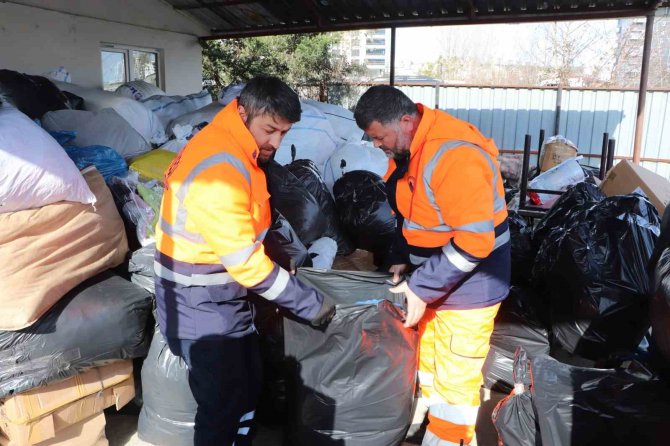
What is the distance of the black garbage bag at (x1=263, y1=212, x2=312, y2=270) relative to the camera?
2295 millimetres

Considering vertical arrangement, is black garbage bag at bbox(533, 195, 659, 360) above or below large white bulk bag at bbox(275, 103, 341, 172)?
below

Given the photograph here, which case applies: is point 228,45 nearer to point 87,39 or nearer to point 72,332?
point 87,39

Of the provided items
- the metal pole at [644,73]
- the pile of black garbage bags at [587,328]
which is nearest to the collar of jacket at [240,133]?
the pile of black garbage bags at [587,328]

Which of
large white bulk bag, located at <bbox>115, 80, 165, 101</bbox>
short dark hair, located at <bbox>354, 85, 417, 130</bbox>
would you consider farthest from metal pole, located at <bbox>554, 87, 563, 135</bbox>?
short dark hair, located at <bbox>354, 85, 417, 130</bbox>

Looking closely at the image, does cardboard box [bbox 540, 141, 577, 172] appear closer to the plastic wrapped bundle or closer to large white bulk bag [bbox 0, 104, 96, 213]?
the plastic wrapped bundle

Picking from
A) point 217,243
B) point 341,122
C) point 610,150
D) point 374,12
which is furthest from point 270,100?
point 374,12

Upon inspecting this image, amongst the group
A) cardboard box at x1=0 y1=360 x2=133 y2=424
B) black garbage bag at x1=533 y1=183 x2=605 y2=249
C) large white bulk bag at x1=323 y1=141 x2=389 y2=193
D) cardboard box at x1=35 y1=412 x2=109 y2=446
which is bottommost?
cardboard box at x1=35 y1=412 x2=109 y2=446

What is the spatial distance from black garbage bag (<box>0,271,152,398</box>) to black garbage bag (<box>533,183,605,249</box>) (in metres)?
2.02

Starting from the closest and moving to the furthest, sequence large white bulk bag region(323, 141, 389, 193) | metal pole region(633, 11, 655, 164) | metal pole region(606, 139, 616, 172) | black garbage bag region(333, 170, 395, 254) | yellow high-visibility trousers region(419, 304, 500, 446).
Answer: yellow high-visibility trousers region(419, 304, 500, 446) → black garbage bag region(333, 170, 395, 254) → large white bulk bag region(323, 141, 389, 193) → metal pole region(606, 139, 616, 172) → metal pole region(633, 11, 655, 164)

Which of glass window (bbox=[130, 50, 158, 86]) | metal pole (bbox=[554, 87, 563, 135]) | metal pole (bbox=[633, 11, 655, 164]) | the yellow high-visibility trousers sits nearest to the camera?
Answer: the yellow high-visibility trousers

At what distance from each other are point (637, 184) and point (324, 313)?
2463 millimetres

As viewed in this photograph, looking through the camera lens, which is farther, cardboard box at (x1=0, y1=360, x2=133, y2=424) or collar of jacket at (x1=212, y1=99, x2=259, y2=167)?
cardboard box at (x1=0, y1=360, x2=133, y2=424)

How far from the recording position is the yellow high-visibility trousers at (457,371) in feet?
6.40

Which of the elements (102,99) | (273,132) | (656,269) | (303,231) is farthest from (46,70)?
(656,269)
